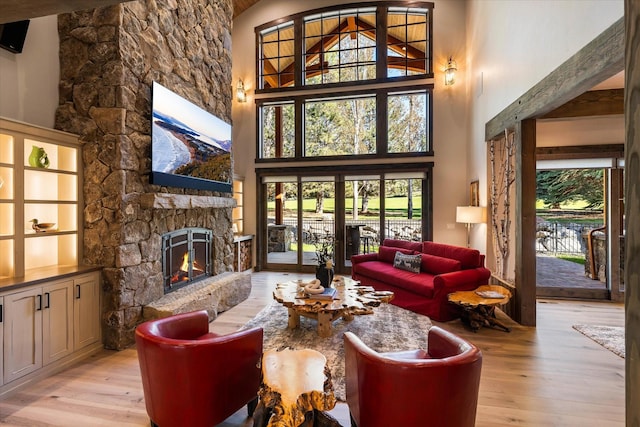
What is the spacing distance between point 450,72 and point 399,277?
4.58m

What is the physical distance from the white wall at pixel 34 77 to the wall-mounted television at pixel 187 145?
1.04m

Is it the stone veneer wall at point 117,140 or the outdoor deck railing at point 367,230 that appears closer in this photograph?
the stone veneer wall at point 117,140

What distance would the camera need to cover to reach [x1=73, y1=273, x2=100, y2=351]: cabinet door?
309 cm

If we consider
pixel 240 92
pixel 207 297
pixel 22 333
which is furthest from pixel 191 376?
pixel 240 92

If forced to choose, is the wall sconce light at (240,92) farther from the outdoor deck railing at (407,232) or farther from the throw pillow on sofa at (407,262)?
the throw pillow on sofa at (407,262)

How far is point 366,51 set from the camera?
699 centimetres

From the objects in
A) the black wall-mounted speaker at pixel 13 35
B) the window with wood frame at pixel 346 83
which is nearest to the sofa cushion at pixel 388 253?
the window with wood frame at pixel 346 83

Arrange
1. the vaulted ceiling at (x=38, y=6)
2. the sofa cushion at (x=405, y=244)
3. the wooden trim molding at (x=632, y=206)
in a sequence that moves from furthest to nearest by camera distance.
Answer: the sofa cushion at (x=405, y=244) < the vaulted ceiling at (x=38, y=6) < the wooden trim molding at (x=632, y=206)

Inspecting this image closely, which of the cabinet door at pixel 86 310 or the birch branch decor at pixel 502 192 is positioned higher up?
the birch branch decor at pixel 502 192

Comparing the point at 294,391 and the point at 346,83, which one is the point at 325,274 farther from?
the point at 346,83

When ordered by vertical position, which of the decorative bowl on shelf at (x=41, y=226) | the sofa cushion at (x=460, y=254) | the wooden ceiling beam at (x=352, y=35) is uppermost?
the wooden ceiling beam at (x=352, y=35)

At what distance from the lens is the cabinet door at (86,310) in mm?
3094

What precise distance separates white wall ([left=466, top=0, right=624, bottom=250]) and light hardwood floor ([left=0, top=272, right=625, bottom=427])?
2346 mm

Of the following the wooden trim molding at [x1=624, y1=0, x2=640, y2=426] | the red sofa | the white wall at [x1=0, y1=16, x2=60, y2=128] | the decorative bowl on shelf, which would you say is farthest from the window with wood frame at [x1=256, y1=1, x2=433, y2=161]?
the wooden trim molding at [x1=624, y1=0, x2=640, y2=426]
